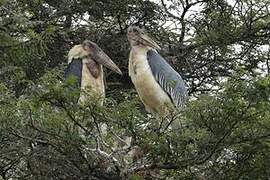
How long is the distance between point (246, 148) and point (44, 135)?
1001mm

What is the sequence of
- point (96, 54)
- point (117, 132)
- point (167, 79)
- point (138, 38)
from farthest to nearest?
point (96, 54)
point (138, 38)
point (167, 79)
point (117, 132)

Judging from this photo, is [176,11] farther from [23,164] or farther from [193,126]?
[193,126]

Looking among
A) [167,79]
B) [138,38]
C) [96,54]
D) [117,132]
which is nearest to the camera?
[117,132]

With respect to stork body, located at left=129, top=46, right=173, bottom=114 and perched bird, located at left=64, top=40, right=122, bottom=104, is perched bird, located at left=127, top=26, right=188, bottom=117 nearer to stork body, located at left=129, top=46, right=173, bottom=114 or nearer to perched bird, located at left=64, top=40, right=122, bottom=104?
stork body, located at left=129, top=46, right=173, bottom=114

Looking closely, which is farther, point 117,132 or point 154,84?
point 154,84

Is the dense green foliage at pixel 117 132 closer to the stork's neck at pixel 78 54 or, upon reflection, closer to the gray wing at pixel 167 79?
the stork's neck at pixel 78 54

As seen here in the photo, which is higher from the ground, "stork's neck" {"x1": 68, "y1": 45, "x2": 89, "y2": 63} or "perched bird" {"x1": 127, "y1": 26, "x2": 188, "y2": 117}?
"stork's neck" {"x1": 68, "y1": 45, "x2": 89, "y2": 63}

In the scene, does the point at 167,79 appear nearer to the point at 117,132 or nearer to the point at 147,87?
the point at 147,87

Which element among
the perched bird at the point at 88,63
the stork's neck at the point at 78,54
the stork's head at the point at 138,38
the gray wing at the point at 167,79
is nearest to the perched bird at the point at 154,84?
the gray wing at the point at 167,79

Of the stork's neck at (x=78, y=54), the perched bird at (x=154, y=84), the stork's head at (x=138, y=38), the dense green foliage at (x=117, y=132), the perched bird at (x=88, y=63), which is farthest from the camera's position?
the stork's neck at (x=78, y=54)

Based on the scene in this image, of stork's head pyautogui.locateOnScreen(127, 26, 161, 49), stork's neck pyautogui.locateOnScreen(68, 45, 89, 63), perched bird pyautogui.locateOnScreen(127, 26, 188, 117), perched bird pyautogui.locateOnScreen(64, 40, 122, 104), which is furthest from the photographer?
stork's neck pyautogui.locateOnScreen(68, 45, 89, 63)

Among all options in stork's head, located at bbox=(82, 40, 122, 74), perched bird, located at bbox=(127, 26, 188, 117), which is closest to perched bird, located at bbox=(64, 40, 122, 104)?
stork's head, located at bbox=(82, 40, 122, 74)

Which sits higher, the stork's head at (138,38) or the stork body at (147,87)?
the stork's head at (138,38)

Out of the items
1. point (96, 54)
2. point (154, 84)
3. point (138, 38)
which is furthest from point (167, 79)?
point (96, 54)
